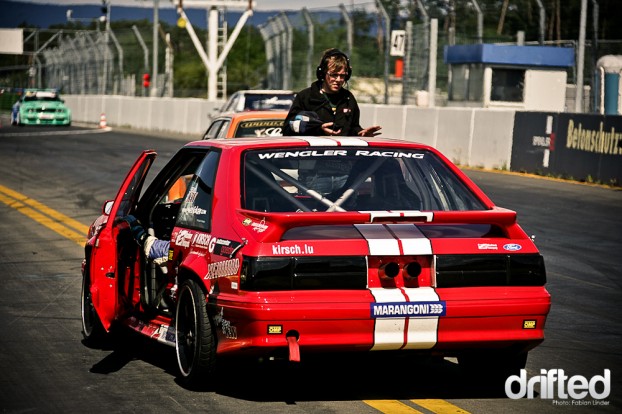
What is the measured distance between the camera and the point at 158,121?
162ft

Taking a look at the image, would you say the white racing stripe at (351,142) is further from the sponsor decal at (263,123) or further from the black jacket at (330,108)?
the sponsor decal at (263,123)

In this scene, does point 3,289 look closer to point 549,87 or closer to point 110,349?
point 110,349

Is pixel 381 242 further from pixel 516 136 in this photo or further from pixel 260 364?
pixel 516 136

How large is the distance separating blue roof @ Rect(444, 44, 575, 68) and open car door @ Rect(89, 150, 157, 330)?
29588 mm

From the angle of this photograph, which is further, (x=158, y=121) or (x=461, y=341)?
(x=158, y=121)

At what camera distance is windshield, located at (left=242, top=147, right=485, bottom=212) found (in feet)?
22.1

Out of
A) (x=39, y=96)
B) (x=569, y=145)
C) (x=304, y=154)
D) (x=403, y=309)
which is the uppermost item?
(x=304, y=154)

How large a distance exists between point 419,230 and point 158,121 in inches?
1721

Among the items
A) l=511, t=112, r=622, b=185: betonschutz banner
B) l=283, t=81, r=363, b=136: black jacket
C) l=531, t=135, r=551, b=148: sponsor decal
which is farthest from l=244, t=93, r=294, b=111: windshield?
l=283, t=81, r=363, b=136: black jacket

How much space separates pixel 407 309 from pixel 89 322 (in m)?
2.87

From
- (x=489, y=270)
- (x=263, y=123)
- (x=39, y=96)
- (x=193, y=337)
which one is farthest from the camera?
(x=39, y=96)

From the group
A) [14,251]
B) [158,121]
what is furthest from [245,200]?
[158,121]

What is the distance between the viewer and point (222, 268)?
617cm

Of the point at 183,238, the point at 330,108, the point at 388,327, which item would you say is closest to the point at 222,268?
the point at 183,238
